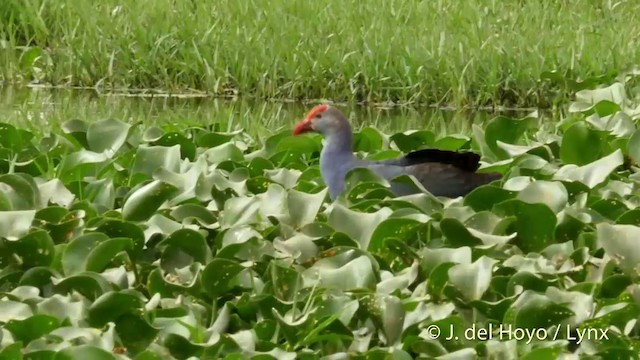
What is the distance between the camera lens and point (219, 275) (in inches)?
161

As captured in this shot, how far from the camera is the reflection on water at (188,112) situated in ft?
24.3

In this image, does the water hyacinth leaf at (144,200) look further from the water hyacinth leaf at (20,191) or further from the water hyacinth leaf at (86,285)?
the water hyacinth leaf at (86,285)

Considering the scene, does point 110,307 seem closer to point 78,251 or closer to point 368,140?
point 78,251

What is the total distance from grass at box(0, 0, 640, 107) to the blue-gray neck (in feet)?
7.68

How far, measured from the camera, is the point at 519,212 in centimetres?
455

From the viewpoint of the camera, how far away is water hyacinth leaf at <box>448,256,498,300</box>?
4.04 meters

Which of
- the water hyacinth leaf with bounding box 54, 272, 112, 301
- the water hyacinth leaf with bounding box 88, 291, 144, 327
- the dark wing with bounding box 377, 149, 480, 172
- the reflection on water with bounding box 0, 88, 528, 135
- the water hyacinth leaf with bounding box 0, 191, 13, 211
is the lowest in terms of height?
the reflection on water with bounding box 0, 88, 528, 135

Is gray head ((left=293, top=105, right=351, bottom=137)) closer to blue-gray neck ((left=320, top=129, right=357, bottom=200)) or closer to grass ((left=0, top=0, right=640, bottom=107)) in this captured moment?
blue-gray neck ((left=320, top=129, right=357, bottom=200))

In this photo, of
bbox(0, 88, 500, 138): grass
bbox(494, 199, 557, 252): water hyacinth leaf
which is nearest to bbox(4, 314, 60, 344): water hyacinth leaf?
bbox(494, 199, 557, 252): water hyacinth leaf

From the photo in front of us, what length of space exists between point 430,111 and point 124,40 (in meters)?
1.90

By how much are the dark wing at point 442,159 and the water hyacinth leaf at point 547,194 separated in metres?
0.55

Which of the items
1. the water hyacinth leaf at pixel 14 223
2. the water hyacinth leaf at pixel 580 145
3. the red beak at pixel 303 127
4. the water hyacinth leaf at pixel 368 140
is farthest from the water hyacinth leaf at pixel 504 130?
the water hyacinth leaf at pixel 14 223

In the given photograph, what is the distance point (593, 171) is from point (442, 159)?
54cm

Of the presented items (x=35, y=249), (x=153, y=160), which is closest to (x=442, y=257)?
(x=35, y=249)
